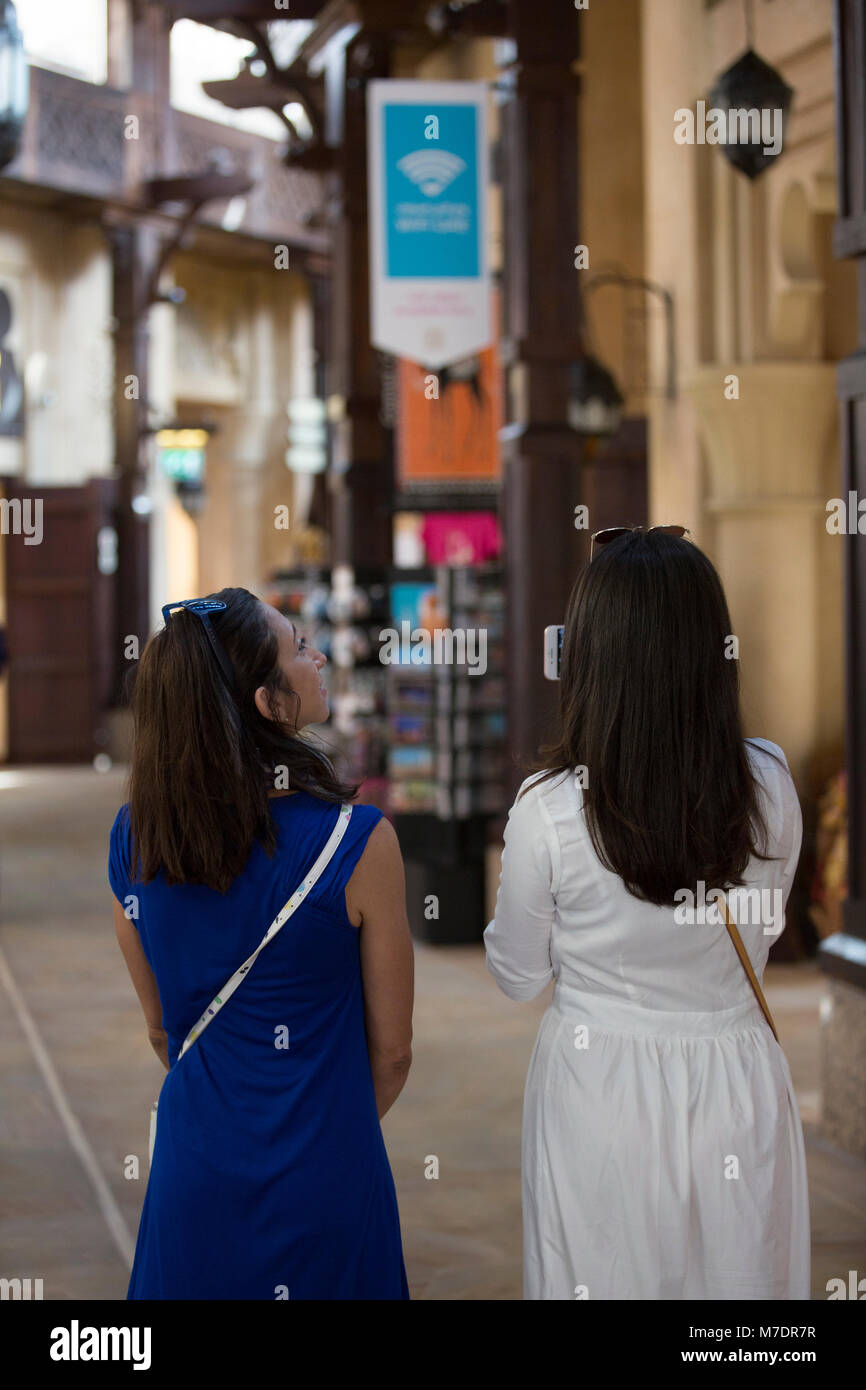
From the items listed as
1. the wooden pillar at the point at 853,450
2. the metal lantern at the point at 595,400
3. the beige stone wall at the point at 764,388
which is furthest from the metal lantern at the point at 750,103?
the metal lantern at the point at 595,400

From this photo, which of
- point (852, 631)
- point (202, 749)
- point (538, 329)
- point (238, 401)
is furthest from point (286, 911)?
point (238, 401)

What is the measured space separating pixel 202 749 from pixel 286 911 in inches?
8.5

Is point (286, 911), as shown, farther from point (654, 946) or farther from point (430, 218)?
point (430, 218)

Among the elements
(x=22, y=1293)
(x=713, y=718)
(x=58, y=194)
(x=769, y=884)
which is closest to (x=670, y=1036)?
(x=769, y=884)

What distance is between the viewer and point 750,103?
19.3 ft

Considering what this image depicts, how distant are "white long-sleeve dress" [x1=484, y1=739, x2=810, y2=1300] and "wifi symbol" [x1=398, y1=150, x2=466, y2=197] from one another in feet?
18.8

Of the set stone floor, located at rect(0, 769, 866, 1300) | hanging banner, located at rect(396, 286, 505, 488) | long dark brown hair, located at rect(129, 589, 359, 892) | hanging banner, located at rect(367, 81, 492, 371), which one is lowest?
stone floor, located at rect(0, 769, 866, 1300)

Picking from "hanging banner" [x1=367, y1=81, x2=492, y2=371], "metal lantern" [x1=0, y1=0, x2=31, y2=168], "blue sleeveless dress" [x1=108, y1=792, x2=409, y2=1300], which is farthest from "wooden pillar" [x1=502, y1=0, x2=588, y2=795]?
"blue sleeveless dress" [x1=108, y1=792, x2=409, y2=1300]

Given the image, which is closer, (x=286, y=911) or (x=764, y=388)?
(x=286, y=911)

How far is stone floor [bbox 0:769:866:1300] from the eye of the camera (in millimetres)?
4055

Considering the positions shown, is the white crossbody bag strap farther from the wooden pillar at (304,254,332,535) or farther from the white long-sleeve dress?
the wooden pillar at (304,254,332,535)

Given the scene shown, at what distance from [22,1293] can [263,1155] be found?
212 centimetres

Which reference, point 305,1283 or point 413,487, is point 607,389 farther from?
point 305,1283

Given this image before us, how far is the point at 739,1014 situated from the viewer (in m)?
2.07
